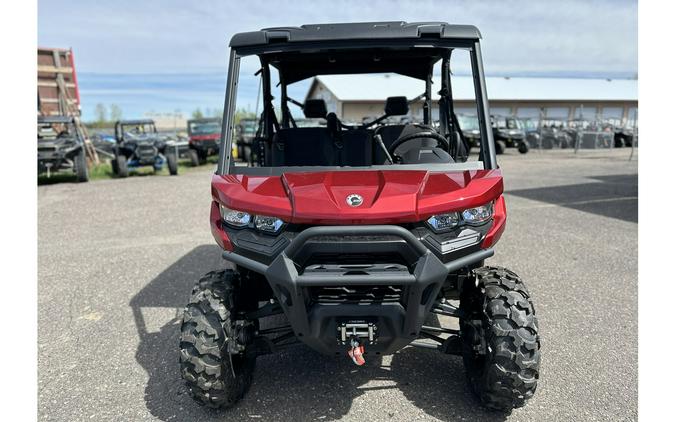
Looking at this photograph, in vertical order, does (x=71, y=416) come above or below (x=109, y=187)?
below

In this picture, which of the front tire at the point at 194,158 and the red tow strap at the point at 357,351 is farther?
the front tire at the point at 194,158

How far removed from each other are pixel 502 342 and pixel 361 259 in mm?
836

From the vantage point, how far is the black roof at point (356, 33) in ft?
8.97

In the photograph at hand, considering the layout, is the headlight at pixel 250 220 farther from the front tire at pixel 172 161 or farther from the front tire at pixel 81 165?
the front tire at pixel 172 161

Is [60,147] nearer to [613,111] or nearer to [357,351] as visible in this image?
[357,351]

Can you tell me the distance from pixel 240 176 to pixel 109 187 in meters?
11.0

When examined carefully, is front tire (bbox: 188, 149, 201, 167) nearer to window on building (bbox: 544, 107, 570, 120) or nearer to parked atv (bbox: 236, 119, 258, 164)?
parked atv (bbox: 236, 119, 258, 164)

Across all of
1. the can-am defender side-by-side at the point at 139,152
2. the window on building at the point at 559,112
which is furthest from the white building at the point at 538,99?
the can-am defender side-by-side at the point at 139,152

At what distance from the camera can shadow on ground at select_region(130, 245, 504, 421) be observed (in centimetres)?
276

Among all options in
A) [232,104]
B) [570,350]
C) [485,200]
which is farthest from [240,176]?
[570,350]

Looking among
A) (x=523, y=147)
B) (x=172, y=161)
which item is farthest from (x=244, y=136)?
(x=523, y=147)

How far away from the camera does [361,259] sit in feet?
7.79

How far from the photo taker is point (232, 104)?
2953mm

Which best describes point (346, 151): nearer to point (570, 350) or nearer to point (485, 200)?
point (485, 200)
